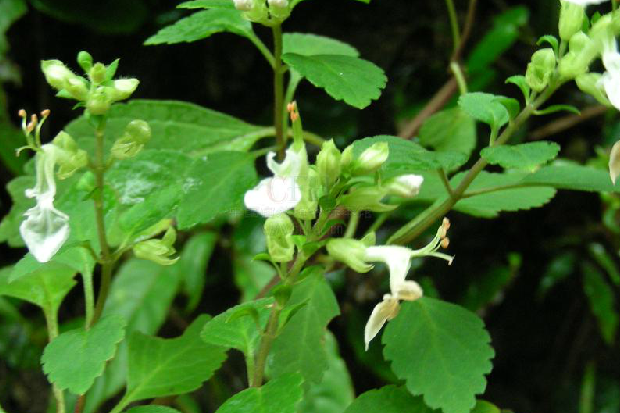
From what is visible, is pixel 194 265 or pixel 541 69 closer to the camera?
pixel 541 69

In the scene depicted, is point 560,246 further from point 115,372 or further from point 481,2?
point 115,372

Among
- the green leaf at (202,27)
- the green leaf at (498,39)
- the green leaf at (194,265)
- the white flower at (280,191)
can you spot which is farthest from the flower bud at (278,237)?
the green leaf at (498,39)

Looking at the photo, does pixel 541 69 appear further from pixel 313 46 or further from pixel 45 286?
pixel 45 286

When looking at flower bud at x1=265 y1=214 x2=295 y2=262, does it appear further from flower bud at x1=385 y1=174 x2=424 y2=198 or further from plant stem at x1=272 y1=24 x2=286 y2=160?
plant stem at x1=272 y1=24 x2=286 y2=160

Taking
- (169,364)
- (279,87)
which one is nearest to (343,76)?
(279,87)

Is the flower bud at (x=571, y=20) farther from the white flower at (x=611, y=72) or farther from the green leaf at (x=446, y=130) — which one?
the green leaf at (x=446, y=130)
